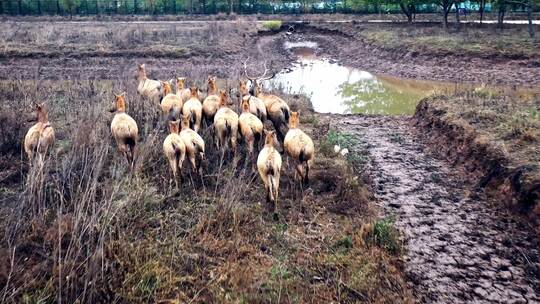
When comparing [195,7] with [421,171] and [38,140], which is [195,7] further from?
[38,140]

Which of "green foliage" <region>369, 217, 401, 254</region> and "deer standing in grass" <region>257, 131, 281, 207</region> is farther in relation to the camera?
"deer standing in grass" <region>257, 131, 281, 207</region>

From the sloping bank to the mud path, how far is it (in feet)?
1.11

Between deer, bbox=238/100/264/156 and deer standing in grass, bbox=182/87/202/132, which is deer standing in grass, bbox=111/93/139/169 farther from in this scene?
deer, bbox=238/100/264/156

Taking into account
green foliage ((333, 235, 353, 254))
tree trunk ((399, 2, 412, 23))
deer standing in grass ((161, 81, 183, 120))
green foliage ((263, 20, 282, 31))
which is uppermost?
tree trunk ((399, 2, 412, 23))

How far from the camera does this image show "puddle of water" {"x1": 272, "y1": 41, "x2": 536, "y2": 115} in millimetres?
16125

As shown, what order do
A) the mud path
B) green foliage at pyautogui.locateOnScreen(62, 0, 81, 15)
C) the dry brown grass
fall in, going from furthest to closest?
green foliage at pyautogui.locateOnScreen(62, 0, 81, 15)
the mud path
the dry brown grass

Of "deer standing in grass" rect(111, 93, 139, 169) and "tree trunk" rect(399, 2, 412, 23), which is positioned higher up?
"tree trunk" rect(399, 2, 412, 23)

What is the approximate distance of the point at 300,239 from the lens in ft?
20.2

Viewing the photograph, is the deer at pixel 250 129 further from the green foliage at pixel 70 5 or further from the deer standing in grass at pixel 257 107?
the green foliage at pixel 70 5

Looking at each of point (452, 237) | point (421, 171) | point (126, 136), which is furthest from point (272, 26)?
point (452, 237)

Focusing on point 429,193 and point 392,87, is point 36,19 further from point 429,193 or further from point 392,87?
point 429,193

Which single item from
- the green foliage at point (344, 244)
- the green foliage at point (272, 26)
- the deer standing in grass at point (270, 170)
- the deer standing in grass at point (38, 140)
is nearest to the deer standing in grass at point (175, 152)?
the deer standing in grass at point (270, 170)

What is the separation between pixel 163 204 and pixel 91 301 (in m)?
2.25

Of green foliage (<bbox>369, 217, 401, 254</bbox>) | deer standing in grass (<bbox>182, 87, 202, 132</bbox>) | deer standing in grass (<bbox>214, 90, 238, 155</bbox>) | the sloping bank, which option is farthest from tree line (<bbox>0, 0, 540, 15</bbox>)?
green foliage (<bbox>369, 217, 401, 254</bbox>)
